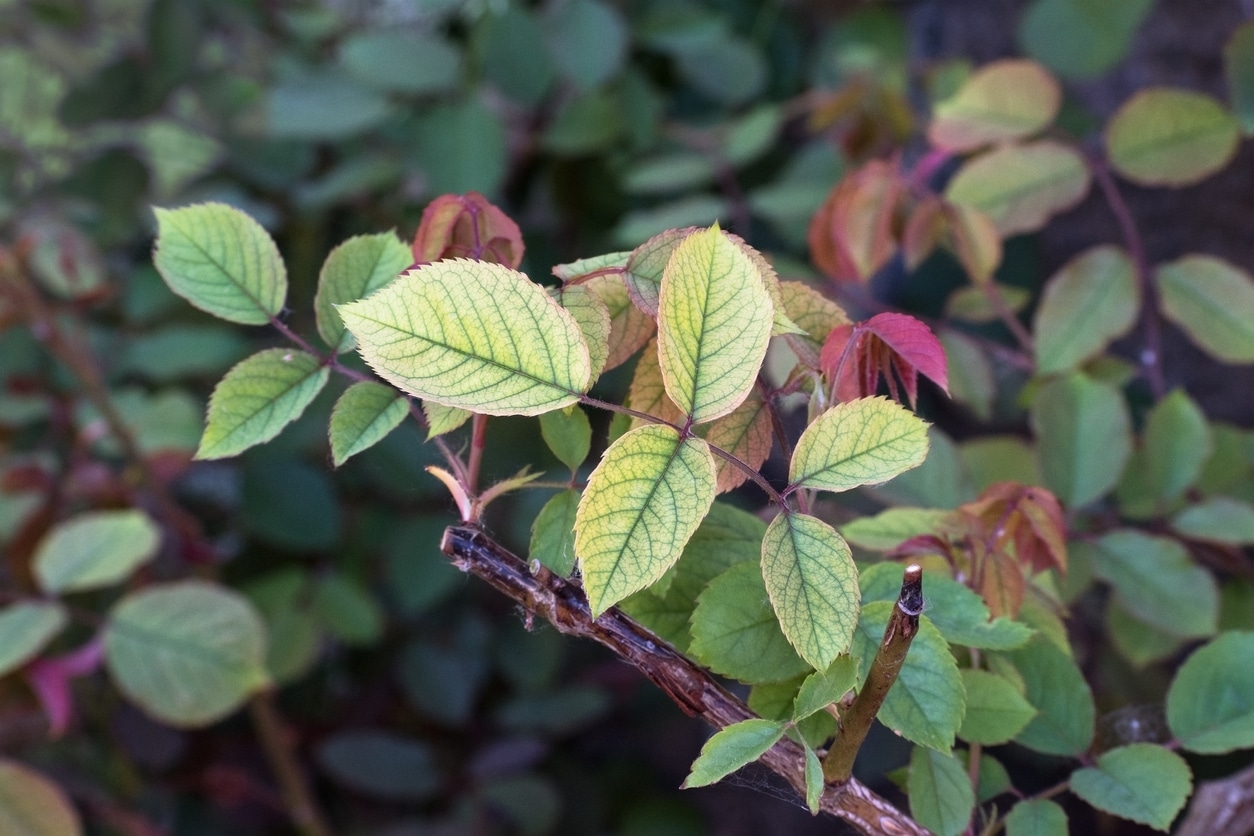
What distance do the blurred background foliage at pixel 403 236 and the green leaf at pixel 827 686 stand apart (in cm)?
59

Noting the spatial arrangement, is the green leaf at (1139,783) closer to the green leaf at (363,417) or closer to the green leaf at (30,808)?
the green leaf at (363,417)

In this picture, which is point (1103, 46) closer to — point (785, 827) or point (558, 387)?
point (558, 387)

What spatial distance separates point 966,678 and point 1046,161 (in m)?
0.46

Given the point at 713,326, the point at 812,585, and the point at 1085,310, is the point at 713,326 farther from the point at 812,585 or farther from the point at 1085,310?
the point at 1085,310

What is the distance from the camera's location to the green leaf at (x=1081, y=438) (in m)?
0.61

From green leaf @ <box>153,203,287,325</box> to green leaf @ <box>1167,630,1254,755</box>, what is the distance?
0.39 meters

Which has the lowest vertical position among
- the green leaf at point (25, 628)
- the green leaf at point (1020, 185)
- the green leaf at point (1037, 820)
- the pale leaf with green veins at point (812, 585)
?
the green leaf at point (1037, 820)

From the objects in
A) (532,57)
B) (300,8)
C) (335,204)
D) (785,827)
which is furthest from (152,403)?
(785,827)

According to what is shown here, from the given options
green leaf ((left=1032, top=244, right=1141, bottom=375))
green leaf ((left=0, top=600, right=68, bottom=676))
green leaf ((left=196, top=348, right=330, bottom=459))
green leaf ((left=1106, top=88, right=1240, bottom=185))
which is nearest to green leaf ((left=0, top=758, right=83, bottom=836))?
green leaf ((left=0, top=600, right=68, bottom=676))

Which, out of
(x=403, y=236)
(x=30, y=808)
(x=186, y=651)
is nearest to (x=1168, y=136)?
(x=403, y=236)

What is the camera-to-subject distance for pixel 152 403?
1075 millimetres

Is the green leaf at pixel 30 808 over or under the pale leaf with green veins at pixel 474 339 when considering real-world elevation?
under

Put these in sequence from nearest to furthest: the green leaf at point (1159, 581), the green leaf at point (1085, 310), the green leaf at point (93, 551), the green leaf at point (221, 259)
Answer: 1. the green leaf at point (221, 259)
2. the green leaf at point (1159, 581)
3. the green leaf at point (1085, 310)
4. the green leaf at point (93, 551)

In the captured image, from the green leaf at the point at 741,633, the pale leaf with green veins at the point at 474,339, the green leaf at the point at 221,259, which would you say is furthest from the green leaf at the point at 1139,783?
the green leaf at the point at 221,259
